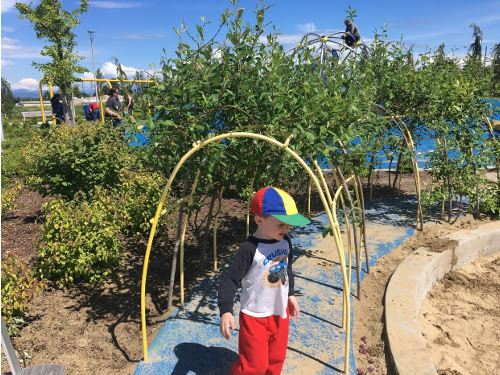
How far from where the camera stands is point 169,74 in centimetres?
274

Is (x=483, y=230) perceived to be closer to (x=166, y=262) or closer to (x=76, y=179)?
(x=166, y=262)

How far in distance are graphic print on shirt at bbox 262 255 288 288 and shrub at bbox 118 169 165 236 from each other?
284cm

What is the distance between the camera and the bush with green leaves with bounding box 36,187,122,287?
12.1 ft

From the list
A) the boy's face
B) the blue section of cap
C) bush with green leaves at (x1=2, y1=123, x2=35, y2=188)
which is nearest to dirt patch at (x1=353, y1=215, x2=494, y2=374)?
the boy's face

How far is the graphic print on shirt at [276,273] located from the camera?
2256mm

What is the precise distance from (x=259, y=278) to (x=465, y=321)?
2.59m

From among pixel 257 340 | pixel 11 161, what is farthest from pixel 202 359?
pixel 11 161

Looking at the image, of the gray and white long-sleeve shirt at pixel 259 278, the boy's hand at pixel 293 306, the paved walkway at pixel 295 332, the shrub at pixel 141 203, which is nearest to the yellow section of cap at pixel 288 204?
the gray and white long-sleeve shirt at pixel 259 278

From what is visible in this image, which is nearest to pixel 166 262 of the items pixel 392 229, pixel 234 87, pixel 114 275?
pixel 114 275

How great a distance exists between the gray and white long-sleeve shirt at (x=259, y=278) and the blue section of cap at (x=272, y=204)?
220mm

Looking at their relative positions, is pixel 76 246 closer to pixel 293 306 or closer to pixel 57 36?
pixel 293 306

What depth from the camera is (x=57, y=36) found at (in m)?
14.1

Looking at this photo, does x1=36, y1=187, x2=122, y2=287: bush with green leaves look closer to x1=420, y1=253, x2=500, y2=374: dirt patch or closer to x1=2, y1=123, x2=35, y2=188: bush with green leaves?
x1=420, y1=253, x2=500, y2=374: dirt patch

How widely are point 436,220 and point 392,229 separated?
36.0 inches
